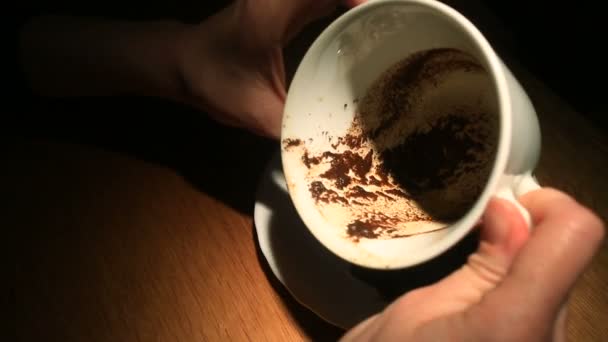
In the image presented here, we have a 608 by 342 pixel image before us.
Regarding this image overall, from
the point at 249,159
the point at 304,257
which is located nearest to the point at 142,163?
the point at 249,159

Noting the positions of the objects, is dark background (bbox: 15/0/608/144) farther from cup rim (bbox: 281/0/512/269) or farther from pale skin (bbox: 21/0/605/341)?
cup rim (bbox: 281/0/512/269)

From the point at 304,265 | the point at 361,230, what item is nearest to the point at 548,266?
the point at 361,230

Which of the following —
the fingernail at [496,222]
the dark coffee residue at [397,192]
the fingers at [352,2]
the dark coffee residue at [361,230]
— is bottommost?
the dark coffee residue at [397,192]

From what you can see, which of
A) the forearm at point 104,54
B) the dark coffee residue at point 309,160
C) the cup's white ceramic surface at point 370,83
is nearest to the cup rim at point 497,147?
the cup's white ceramic surface at point 370,83

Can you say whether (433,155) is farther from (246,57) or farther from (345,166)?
(246,57)

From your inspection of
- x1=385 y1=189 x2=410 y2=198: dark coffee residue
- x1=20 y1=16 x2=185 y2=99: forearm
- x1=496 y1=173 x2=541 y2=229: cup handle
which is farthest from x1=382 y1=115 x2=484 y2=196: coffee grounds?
x1=20 y1=16 x2=185 y2=99: forearm

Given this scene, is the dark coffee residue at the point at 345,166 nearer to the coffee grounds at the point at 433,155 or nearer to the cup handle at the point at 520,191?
the coffee grounds at the point at 433,155
